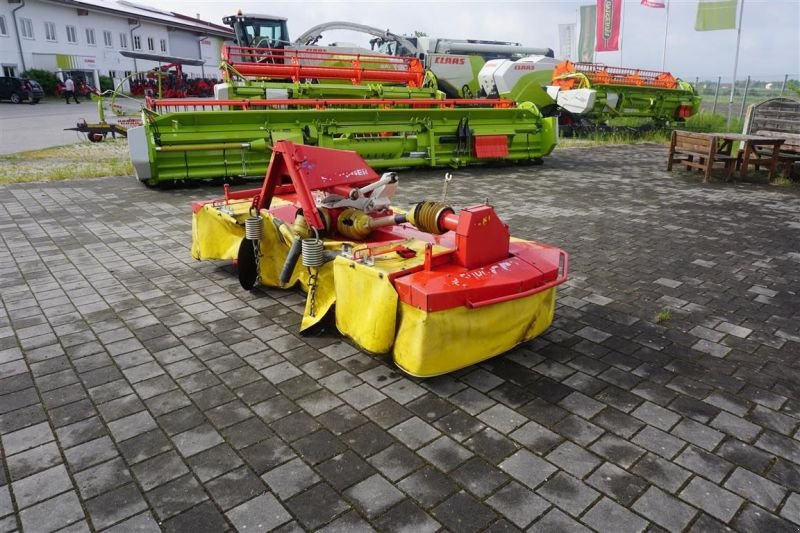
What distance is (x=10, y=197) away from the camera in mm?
7734

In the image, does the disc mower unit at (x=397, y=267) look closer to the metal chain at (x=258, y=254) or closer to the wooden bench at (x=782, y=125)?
the metal chain at (x=258, y=254)

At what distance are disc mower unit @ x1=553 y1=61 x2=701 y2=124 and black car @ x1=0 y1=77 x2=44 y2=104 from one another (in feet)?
77.7

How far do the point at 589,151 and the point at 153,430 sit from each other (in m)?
12.7

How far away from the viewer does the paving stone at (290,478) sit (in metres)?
2.33

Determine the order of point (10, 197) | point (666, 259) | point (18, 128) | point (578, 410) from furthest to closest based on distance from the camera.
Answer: point (18, 128) → point (10, 197) → point (666, 259) → point (578, 410)

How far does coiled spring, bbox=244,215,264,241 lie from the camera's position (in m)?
4.19

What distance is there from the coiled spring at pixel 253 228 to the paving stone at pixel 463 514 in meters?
2.57

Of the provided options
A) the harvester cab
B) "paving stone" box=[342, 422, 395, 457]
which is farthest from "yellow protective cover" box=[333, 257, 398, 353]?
the harvester cab

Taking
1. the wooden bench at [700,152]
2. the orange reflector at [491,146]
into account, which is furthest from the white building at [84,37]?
the wooden bench at [700,152]

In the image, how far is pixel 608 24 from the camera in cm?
2211

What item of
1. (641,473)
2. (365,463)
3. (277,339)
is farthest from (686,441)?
(277,339)

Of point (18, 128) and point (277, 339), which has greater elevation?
point (18, 128)

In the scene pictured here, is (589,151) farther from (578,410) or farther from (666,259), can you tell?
(578,410)

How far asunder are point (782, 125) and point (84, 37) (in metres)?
39.3
